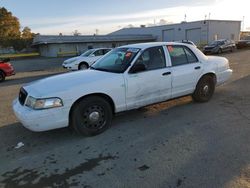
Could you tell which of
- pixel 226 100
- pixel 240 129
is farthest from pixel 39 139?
pixel 226 100

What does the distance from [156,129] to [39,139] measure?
2248 mm

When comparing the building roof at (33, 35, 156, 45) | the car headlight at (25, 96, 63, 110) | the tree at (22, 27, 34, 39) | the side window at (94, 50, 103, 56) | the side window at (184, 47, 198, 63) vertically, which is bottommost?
the car headlight at (25, 96, 63, 110)

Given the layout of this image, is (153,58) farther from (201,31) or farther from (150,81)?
(201,31)

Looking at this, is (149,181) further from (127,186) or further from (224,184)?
(224,184)

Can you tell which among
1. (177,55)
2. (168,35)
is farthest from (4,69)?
(168,35)

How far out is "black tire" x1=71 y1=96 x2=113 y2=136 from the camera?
4730mm

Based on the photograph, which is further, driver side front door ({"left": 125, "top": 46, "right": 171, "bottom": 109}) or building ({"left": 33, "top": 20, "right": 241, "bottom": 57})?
building ({"left": 33, "top": 20, "right": 241, "bottom": 57})

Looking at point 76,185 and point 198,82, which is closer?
point 76,185

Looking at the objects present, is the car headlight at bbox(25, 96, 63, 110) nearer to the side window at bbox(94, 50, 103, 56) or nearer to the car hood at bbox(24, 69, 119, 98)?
the car hood at bbox(24, 69, 119, 98)

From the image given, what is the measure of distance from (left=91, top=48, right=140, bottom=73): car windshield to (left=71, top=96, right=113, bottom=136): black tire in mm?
819

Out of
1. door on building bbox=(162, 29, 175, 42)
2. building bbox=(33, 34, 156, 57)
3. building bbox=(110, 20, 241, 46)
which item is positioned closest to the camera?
building bbox=(33, 34, 156, 57)

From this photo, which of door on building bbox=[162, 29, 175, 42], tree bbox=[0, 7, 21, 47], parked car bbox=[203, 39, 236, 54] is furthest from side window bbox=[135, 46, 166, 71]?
Result: tree bbox=[0, 7, 21, 47]

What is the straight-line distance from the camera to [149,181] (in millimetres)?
3352

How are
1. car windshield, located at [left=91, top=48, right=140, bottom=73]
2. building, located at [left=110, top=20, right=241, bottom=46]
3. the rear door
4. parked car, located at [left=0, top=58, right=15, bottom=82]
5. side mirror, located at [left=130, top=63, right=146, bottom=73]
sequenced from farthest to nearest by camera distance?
1. building, located at [left=110, top=20, right=241, bottom=46]
2. parked car, located at [left=0, top=58, right=15, bottom=82]
3. the rear door
4. car windshield, located at [left=91, top=48, right=140, bottom=73]
5. side mirror, located at [left=130, top=63, right=146, bottom=73]
